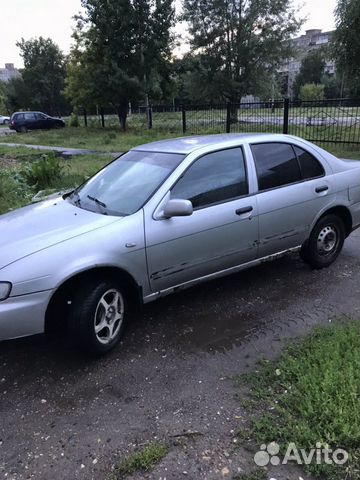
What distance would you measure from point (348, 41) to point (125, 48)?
54.7ft

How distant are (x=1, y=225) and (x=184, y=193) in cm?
158

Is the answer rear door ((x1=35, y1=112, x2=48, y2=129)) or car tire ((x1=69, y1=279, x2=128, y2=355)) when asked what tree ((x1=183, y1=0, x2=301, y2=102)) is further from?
car tire ((x1=69, y1=279, x2=128, y2=355))

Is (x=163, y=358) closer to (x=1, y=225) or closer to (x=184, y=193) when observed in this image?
(x=184, y=193)

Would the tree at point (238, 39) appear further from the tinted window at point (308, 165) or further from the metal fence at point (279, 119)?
the tinted window at point (308, 165)

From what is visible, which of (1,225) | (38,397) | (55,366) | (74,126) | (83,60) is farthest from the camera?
(74,126)

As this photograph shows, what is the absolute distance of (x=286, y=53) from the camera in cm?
3725

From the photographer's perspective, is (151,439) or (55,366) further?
(55,366)

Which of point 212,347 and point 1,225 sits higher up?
point 1,225

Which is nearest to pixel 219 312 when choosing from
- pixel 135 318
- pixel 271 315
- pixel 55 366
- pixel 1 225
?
pixel 271 315

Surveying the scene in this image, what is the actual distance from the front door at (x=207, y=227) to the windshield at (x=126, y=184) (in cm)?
19

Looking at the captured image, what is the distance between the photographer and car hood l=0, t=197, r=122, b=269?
Result: 321 centimetres

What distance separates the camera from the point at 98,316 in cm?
333

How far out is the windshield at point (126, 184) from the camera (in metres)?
3.80

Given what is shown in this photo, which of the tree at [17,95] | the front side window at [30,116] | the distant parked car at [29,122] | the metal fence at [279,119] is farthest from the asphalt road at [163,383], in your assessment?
the tree at [17,95]
